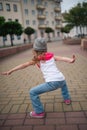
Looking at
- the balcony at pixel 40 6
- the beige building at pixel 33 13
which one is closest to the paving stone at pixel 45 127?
the beige building at pixel 33 13

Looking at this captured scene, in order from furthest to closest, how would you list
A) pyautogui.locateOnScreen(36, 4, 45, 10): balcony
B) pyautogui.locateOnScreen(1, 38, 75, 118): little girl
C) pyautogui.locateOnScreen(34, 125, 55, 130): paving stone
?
pyautogui.locateOnScreen(36, 4, 45, 10): balcony < pyautogui.locateOnScreen(1, 38, 75, 118): little girl < pyautogui.locateOnScreen(34, 125, 55, 130): paving stone

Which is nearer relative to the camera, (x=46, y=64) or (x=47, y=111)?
(x=46, y=64)

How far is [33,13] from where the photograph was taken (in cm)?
5244

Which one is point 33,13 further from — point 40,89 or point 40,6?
point 40,89

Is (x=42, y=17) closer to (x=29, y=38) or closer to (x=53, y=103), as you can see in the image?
(x=29, y=38)

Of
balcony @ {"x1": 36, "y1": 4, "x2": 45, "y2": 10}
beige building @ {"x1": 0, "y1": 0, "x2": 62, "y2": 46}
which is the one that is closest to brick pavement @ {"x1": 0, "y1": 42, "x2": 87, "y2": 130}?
beige building @ {"x1": 0, "y1": 0, "x2": 62, "y2": 46}

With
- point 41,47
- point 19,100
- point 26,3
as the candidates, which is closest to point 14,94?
point 19,100

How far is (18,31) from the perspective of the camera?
26.4 m

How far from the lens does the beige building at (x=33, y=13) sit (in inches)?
1781

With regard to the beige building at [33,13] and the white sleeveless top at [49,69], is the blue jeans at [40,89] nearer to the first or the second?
the white sleeveless top at [49,69]

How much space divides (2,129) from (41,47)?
1482mm

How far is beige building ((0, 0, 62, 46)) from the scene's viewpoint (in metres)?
45.2

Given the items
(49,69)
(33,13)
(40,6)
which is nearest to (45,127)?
(49,69)

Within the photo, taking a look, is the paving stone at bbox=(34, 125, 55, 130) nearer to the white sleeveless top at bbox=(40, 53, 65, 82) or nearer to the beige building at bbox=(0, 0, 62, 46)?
the white sleeveless top at bbox=(40, 53, 65, 82)
